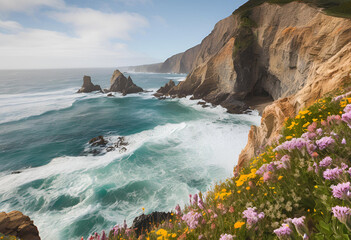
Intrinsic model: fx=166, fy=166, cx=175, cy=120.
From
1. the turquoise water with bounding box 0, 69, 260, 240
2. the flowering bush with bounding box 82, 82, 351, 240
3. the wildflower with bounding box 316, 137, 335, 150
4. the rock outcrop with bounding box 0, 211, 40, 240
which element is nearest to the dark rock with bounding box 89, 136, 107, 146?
the turquoise water with bounding box 0, 69, 260, 240

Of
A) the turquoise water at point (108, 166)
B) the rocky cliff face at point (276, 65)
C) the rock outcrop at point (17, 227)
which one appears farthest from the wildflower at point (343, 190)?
the turquoise water at point (108, 166)

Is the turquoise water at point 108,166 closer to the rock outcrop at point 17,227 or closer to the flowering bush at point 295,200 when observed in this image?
the rock outcrop at point 17,227

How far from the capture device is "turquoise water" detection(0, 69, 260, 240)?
11.4m

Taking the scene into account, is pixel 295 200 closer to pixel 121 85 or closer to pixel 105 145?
pixel 105 145

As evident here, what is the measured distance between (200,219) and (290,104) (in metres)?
8.09

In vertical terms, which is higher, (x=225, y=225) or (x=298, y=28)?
(x=298, y=28)

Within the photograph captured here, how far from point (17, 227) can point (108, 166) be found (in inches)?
365

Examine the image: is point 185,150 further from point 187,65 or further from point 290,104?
point 187,65

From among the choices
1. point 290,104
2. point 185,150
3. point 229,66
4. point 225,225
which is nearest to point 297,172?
point 225,225

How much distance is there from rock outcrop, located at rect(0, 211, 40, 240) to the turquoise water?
2944 millimetres

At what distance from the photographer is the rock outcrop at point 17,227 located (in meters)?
6.94

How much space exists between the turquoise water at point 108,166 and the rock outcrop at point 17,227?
9.66ft

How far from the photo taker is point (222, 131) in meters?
24.0

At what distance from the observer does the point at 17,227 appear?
721 centimetres
